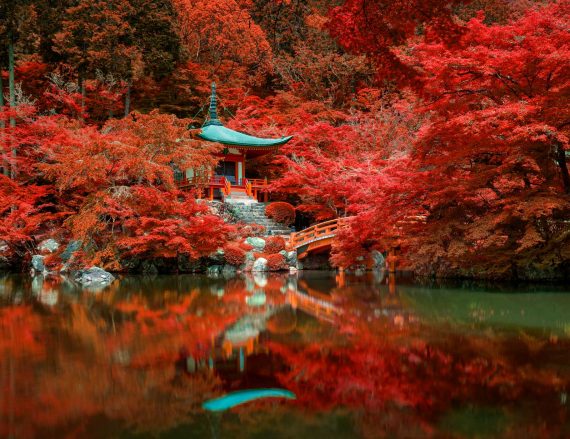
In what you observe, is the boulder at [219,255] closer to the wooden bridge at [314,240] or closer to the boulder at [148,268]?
the boulder at [148,268]

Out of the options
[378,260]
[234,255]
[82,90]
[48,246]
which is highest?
[82,90]

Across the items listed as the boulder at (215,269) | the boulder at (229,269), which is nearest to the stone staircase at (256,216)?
the boulder at (229,269)

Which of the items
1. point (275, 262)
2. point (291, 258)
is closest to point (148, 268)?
point (275, 262)

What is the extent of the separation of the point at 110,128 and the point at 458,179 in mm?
12823

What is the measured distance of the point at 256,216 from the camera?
19.4 meters

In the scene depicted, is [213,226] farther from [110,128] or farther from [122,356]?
[122,356]

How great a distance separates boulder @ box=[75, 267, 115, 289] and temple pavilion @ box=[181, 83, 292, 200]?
614 centimetres

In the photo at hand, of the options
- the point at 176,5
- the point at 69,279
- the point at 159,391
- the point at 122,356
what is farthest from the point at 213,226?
the point at 176,5

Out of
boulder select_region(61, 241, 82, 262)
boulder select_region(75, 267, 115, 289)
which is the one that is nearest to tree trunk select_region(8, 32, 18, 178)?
boulder select_region(61, 241, 82, 262)

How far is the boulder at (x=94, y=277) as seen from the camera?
1300 cm

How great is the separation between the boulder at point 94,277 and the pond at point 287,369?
4.45 meters

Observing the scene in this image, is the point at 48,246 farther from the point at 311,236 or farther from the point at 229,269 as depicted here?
the point at 311,236

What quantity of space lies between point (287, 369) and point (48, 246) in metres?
14.6

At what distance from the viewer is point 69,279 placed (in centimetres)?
1397
